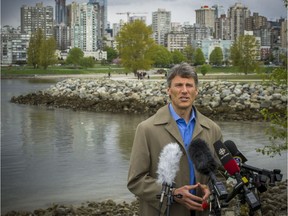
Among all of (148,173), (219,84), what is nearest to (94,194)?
(148,173)

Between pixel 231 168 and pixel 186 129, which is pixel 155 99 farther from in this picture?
pixel 231 168

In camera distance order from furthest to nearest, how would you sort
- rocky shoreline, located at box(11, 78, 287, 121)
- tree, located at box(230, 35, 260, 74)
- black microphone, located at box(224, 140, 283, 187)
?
tree, located at box(230, 35, 260, 74) < rocky shoreline, located at box(11, 78, 287, 121) < black microphone, located at box(224, 140, 283, 187)

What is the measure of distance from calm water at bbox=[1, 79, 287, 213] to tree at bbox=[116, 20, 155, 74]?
90.3 feet

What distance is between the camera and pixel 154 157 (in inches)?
119

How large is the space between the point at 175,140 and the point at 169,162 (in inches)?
4.9

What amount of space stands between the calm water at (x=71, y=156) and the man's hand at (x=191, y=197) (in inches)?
210

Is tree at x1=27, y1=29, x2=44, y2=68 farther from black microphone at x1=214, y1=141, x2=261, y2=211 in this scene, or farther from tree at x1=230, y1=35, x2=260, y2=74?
black microphone at x1=214, y1=141, x2=261, y2=211

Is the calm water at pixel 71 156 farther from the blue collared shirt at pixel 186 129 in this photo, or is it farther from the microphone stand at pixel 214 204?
the microphone stand at pixel 214 204

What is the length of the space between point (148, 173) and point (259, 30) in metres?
201

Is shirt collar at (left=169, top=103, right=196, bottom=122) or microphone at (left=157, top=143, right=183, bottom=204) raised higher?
shirt collar at (left=169, top=103, right=196, bottom=122)

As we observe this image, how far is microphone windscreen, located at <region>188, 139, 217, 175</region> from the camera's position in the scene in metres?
2.75

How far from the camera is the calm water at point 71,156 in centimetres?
863

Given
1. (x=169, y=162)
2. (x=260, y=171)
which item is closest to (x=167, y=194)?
(x=169, y=162)

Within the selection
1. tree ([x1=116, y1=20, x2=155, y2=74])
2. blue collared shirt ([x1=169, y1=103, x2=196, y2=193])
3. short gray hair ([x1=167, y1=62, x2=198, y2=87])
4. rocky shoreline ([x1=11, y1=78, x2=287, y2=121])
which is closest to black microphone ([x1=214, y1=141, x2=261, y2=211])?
blue collared shirt ([x1=169, y1=103, x2=196, y2=193])
